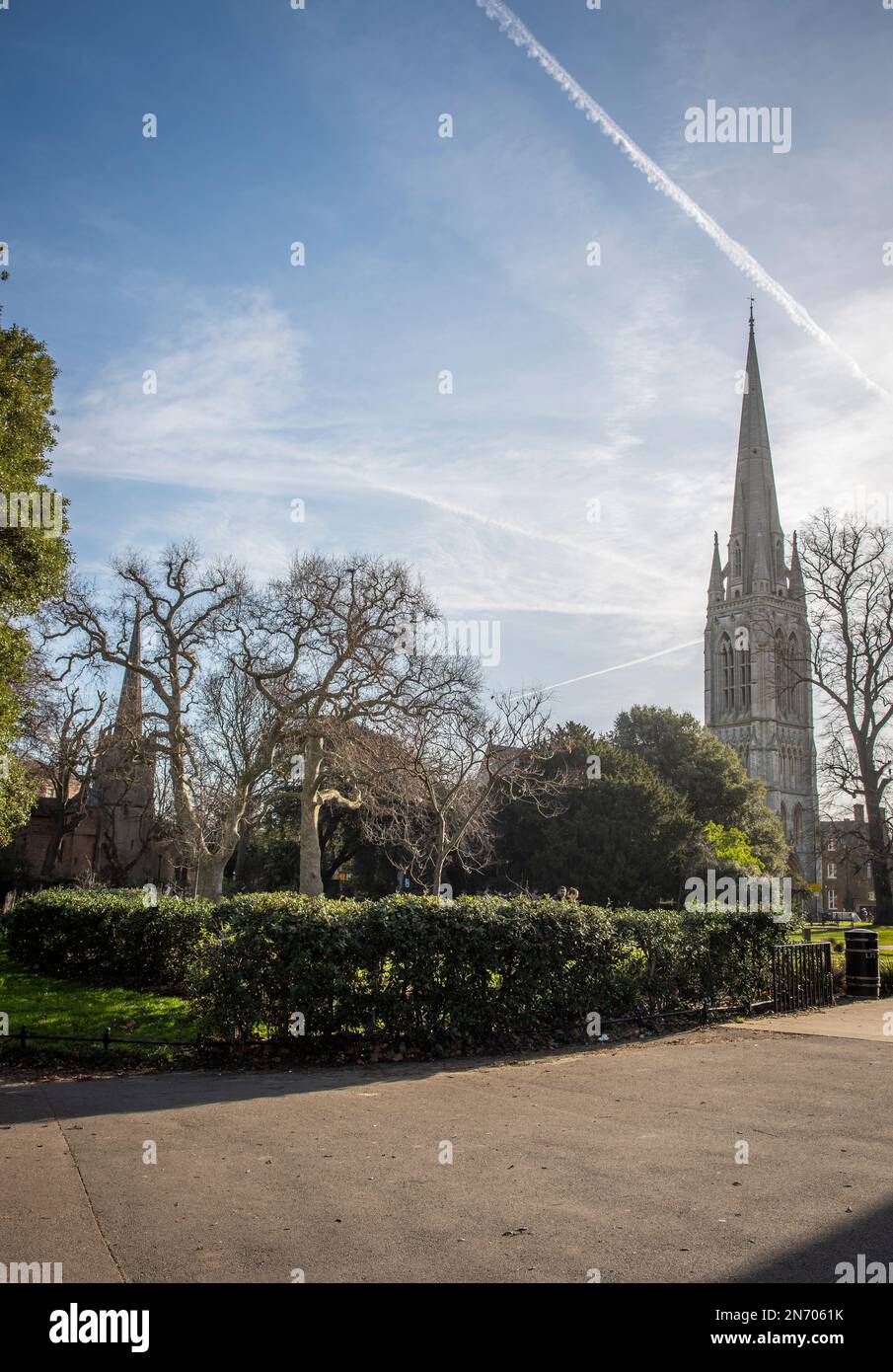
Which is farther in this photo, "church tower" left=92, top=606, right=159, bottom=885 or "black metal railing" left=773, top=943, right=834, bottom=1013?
"church tower" left=92, top=606, right=159, bottom=885

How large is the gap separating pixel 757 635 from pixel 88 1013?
9938 cm

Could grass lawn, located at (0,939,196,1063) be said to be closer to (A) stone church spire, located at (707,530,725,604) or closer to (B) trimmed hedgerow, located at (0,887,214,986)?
(B) trimmed hedgerow, located at (0,887,214,986)

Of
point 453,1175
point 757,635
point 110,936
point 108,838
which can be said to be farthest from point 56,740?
point 757,635

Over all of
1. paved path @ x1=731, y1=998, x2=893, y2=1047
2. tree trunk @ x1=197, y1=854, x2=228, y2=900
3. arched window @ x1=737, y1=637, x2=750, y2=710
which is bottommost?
paved path @ x1=731, y1=998, x2=893, y2=1047

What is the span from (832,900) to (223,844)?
98605mm

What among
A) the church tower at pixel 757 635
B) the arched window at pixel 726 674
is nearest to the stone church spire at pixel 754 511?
the church tower at pixel 757 635

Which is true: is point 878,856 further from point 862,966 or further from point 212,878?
point 212,878

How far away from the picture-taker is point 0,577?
15.7m

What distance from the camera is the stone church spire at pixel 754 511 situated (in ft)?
344

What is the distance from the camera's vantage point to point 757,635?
346 feet

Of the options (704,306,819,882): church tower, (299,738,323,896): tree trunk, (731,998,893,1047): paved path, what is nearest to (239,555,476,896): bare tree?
(299,738,323,896): tree trunk

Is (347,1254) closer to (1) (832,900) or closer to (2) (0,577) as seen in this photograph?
(2) (0,577)

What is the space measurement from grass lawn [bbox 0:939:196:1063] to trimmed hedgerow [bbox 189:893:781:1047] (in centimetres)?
130

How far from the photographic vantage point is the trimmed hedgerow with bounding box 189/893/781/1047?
11.3m
